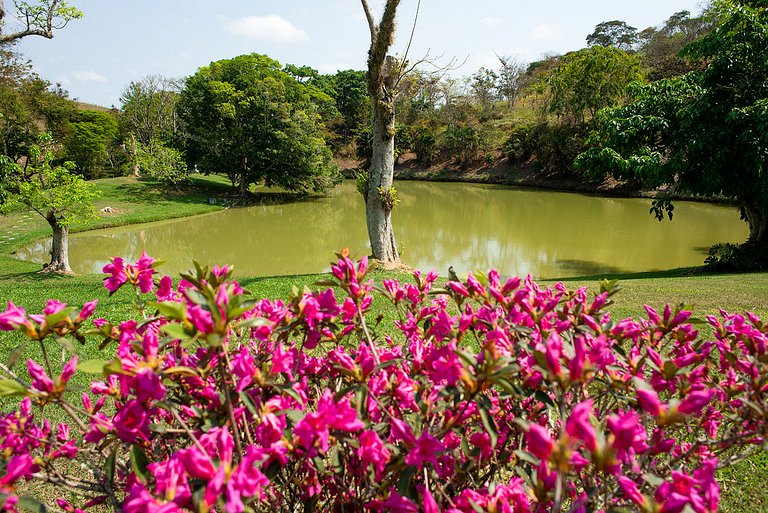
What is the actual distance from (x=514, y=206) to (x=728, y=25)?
39.0 ft

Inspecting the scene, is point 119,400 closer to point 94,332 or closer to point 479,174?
point 94,332

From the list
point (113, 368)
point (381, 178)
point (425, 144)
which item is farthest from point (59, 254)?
point (425, 144)

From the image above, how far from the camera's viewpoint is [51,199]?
307 inches

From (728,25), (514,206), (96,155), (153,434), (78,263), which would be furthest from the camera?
(96,155)

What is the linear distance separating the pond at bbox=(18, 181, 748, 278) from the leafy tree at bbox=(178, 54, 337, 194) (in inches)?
70.7

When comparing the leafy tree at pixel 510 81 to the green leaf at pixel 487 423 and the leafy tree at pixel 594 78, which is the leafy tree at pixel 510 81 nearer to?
the leafy tree at pixel 594 78

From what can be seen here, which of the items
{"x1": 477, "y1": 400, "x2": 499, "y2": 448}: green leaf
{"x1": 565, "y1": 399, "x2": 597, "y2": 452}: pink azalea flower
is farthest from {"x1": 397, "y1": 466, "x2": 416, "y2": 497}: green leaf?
{"x1": 565, "y1": 399, "x2": 597, "y2": 452}: pink azalea flower

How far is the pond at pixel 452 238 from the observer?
10.7 m

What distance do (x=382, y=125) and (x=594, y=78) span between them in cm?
1958

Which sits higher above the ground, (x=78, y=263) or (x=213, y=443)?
(x=213, y=443)

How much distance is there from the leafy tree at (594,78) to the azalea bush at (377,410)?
2440 centimetres

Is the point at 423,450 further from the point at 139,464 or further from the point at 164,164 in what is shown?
the point at 164,164

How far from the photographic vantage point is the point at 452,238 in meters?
13.7

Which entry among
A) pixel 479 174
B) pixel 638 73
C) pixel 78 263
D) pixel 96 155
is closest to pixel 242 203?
pixel 78 263
